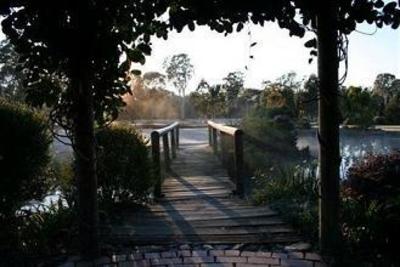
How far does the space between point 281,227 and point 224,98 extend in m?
22.3

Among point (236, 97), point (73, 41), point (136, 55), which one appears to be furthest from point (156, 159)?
point (236, 97)

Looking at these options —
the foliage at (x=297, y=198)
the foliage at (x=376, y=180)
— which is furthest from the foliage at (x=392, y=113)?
the foliage at (x=376, y=180)

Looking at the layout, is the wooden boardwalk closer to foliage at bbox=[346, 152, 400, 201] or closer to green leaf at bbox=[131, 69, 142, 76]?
foliage at bbox=[346, 152, 400, 201]

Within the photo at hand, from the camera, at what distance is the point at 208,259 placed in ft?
12.2

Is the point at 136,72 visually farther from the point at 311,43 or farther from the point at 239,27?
the point at 311,43

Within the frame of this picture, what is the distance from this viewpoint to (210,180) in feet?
27.8

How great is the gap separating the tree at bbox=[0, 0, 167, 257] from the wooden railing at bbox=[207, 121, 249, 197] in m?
3.13

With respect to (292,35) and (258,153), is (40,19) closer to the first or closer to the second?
(292,35)

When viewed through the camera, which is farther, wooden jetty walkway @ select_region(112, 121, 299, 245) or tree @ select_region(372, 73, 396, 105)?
tree @ select_region(372, 73, 396, 105)

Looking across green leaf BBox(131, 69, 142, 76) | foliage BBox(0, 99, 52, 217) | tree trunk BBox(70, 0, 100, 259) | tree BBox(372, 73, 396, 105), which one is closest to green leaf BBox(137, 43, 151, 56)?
green leaf BBox(131, 69, 142, 76)

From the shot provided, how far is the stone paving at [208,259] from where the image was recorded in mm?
3641

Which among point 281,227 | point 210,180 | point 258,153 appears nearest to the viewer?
point 281,227

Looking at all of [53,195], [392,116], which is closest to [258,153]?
[53,195]

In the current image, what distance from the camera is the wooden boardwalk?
429 cm
